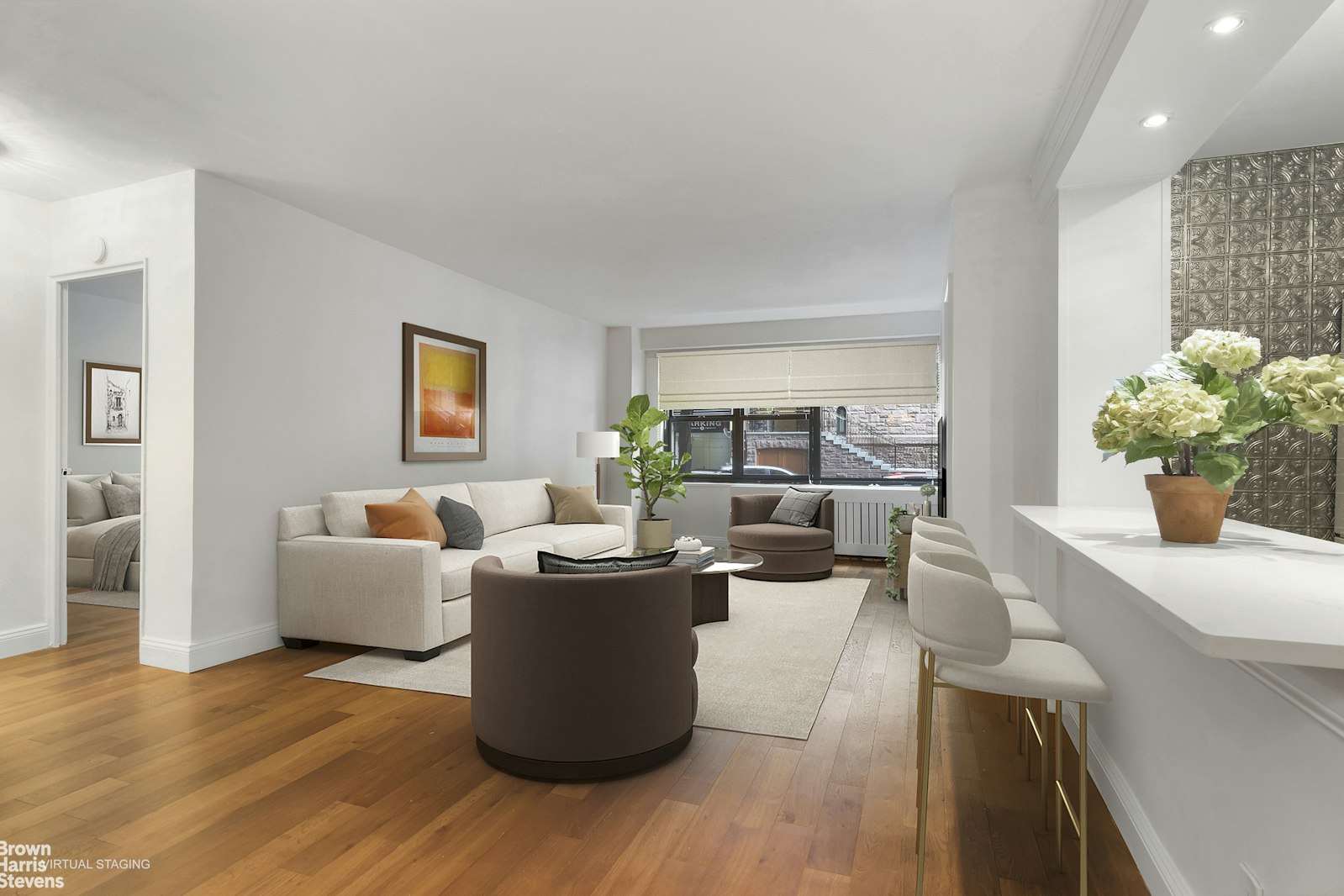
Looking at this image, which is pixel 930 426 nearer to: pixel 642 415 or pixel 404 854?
pixel 642 415

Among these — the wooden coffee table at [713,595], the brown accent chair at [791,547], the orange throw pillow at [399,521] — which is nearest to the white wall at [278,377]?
the orange throw pillow at [399,521]

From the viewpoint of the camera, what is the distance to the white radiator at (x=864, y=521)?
7.29 meters

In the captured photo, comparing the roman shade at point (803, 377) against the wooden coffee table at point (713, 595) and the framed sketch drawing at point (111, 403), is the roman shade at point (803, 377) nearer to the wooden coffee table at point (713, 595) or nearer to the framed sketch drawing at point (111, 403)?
the wooden coffee table at point (713, 595)

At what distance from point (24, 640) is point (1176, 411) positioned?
18.0 ft

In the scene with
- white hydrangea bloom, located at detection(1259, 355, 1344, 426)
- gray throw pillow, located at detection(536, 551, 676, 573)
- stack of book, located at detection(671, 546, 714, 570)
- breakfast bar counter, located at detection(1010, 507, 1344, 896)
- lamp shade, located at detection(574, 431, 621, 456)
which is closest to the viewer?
breakfast bar counter, located at detection(1010, 507, 1344, 896)

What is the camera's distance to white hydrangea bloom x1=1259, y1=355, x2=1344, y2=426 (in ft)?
5.21

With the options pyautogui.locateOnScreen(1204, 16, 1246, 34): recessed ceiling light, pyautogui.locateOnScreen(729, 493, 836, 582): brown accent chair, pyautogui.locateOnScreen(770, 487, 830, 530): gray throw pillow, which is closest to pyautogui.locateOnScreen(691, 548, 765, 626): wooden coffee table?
pyautogui.locateOnScreen(729, 493, 836, 582): brown accent chair

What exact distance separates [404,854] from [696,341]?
6656 millimetres

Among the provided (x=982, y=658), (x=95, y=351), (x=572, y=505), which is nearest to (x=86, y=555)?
(x=95, y=351)

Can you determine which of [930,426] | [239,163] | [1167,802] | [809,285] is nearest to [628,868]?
[1167,802]

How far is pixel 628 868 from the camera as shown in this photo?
1.95m

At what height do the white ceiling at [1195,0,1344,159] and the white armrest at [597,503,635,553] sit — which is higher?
the white ceiling at [1195,0,1344,159]

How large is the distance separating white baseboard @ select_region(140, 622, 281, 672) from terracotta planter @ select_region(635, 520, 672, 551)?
138 inches

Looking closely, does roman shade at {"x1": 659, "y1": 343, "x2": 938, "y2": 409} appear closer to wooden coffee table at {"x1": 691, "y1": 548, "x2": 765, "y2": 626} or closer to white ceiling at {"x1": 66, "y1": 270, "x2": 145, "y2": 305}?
wooden coffee table at {"x1": 691, "y1": 548, "x2": 765, "y2": 626}
